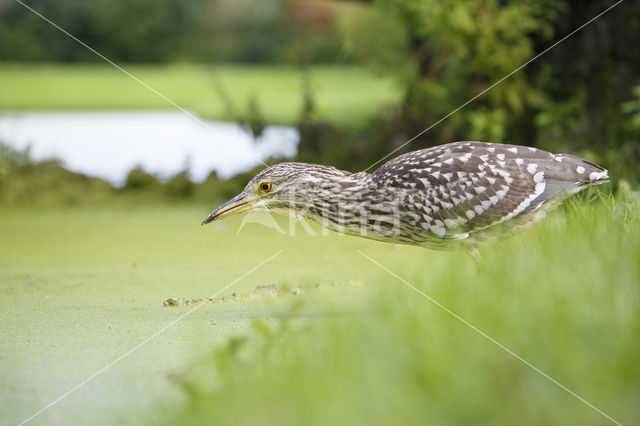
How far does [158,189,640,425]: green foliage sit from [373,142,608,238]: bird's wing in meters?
0.63

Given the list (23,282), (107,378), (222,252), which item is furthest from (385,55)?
(107,378)

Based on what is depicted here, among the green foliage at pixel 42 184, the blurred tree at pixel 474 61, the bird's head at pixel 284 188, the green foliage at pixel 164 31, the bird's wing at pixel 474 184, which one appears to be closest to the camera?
the bird's wing at pixel 474 184

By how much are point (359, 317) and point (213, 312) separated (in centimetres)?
116

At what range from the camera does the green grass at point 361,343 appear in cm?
197

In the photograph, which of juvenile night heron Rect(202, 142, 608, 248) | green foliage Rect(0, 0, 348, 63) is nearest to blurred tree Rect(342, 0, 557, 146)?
juvenile night heron Rect(202, 142, 608, 248)

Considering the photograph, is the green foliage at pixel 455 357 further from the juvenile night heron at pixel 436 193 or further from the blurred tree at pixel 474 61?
the blurred tree at pixel 474 61

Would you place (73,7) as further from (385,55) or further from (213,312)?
(213,312)

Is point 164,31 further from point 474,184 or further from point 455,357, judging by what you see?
point 455,357

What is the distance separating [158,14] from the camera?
21.0m

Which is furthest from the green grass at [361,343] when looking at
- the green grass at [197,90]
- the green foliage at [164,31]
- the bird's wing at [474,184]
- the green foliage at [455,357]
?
the green foliage at [164,31]

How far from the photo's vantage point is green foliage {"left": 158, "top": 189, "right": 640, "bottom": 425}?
6.35 feet

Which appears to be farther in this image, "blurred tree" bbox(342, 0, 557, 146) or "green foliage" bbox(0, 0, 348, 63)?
"green foliage" bbox(0, 0, 348, 63)

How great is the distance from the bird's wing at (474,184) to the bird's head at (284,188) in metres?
0.25

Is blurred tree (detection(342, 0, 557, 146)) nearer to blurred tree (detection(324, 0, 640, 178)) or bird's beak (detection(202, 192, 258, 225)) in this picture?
blurred tree (detection(324, 0, 640, 178))
